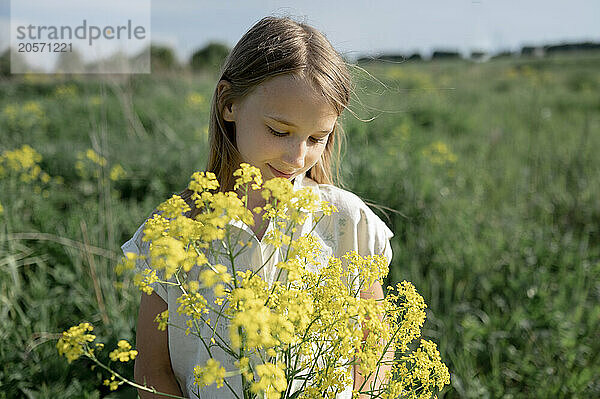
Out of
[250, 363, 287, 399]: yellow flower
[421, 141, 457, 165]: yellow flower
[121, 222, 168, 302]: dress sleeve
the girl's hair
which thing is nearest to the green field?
[421, 141, 457, 165]: yellow flower

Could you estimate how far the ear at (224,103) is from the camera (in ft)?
4.09

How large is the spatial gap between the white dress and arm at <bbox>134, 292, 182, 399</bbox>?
0.03m

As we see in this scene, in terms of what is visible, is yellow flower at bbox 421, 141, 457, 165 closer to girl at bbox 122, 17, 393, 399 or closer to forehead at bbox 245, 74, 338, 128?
girl at bbox 122, 17, 393, 399

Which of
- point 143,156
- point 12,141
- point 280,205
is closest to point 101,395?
point 280,205

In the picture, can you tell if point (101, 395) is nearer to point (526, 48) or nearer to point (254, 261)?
point (254, 261)

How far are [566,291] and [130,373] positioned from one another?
1996 millimetres

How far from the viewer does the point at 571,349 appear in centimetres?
213

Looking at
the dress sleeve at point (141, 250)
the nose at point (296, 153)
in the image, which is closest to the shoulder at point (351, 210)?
the nose at point (296, 153)

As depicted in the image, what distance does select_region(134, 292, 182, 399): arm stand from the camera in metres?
1.26

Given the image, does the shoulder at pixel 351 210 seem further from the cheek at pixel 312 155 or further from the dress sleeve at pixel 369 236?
the cheek at pixel 312 155

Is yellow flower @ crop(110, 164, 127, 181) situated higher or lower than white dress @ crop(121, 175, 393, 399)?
lower

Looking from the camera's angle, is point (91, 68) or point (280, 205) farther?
point (91, 68)

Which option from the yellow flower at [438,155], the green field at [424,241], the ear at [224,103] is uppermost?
the ear at [224,103]

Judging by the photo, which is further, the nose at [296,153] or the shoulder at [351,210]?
the shoulder at [351,210]
